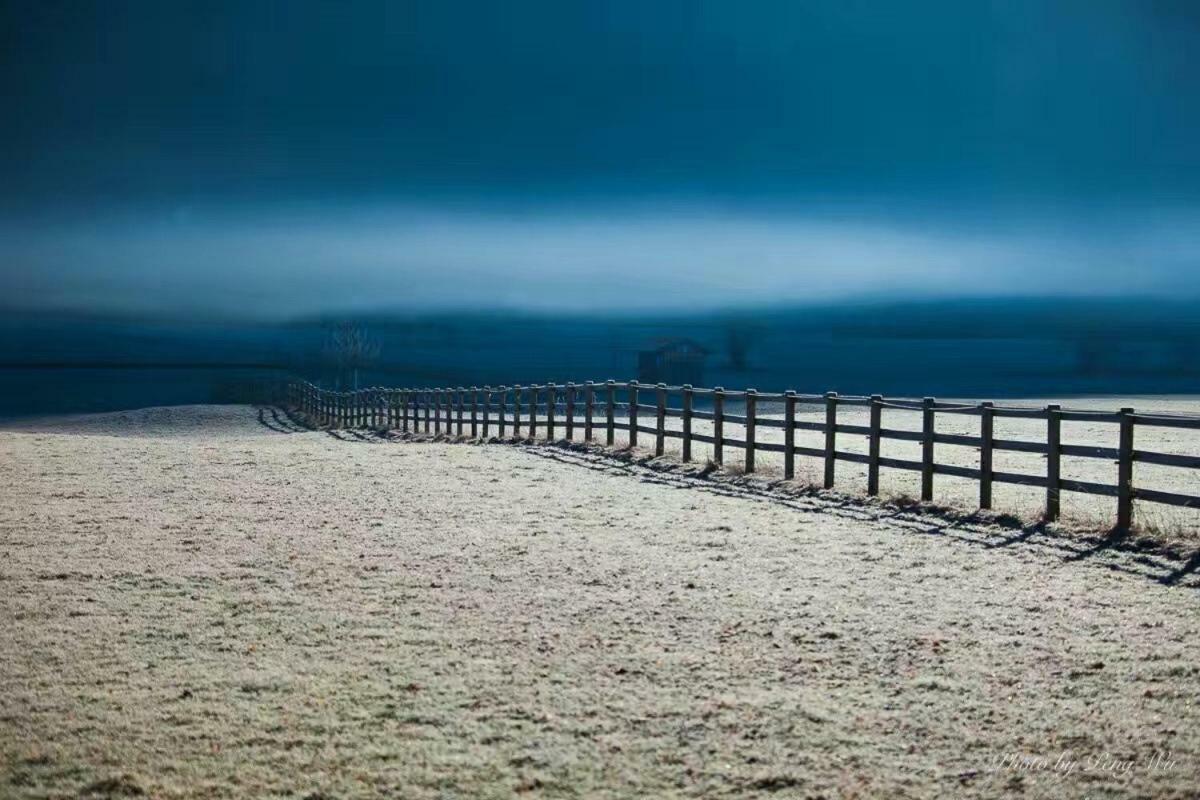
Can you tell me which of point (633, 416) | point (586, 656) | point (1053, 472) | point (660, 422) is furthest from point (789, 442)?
point (586, 656)

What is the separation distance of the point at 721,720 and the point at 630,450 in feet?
49.2

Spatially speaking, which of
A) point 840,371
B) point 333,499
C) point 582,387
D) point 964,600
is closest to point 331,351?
point 840,371

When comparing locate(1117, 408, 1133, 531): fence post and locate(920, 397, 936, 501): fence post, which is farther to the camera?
locate(920, 397, 936, 501): fence post

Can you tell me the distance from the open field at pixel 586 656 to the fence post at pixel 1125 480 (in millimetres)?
→ 556

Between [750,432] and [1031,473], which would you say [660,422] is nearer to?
[750,432]

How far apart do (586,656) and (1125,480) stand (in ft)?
21.6

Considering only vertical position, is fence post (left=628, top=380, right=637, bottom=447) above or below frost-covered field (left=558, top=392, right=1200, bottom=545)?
above

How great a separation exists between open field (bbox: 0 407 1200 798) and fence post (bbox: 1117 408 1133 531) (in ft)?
1.82

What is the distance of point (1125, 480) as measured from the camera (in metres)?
Result: 10.8

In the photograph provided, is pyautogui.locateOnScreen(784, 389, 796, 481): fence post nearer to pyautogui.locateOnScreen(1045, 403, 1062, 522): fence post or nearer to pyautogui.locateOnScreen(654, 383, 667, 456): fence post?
pyautogui.locateOnScreen(654, 383, 667, 456): fence post

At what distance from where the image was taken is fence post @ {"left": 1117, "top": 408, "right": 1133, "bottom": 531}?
35.4ft

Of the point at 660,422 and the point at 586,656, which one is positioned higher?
the point at 660,422

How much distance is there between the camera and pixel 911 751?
17.0 feet

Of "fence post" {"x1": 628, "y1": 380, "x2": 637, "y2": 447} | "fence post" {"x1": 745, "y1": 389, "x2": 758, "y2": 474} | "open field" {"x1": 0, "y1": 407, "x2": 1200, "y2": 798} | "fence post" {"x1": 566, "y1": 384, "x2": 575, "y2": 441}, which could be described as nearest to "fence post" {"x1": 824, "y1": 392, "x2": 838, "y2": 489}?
"fence post" {"x1": 745, "y1": 389, "x2": 758, "y2": 474}
